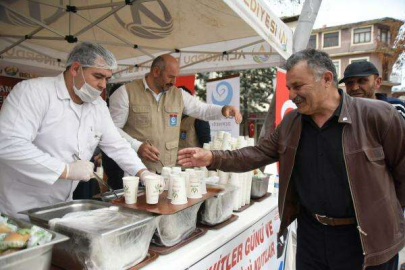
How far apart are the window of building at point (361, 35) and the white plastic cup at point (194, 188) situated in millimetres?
37153

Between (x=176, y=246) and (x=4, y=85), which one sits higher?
(x=4, y=85)

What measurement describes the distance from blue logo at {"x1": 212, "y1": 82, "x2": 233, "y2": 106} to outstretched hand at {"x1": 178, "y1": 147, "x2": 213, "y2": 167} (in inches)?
126

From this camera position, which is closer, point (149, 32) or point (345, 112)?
point (345, 112)

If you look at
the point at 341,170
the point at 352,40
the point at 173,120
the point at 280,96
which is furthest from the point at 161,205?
the point at 352,40

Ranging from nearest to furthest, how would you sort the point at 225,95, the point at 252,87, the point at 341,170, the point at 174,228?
1. the point at 174,228
2. the point at 341,170
3. the point at 225,95
4. the point at 252,87

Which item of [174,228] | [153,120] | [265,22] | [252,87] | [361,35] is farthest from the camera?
[361,35]

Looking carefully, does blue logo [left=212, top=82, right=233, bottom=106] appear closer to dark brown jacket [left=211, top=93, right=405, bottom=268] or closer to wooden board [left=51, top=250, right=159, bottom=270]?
dark brown jacket [left=211, top=93, right=405, bottom=268]

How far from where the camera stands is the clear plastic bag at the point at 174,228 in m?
1.40

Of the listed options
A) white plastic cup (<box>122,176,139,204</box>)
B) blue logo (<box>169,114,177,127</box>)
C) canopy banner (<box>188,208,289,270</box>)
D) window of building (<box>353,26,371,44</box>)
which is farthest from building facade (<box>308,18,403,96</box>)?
white plastic cup (<box>122,176,139,204</box>)

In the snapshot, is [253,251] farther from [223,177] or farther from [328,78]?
[328,78]

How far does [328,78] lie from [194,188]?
3.06 ft

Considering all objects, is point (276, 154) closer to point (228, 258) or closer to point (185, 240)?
point (228, 258)

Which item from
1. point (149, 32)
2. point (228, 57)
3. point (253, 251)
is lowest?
point (253, 251)

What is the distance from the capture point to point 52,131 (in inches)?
66.6
